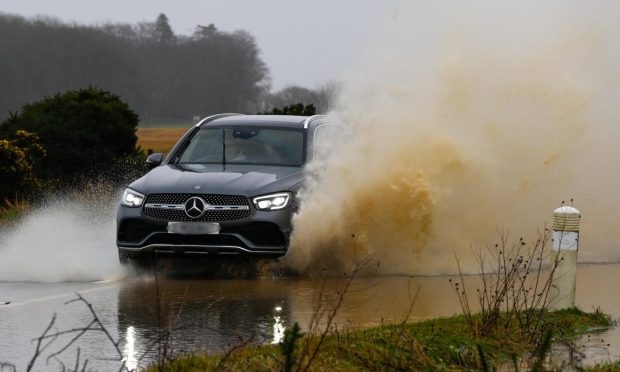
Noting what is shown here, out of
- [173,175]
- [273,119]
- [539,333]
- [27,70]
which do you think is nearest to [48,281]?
[173,175]

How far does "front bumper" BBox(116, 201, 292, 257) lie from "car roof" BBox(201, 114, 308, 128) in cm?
215

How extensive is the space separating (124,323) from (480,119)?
27.9ft

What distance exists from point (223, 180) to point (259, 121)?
215 centimetres

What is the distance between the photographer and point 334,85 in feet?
62.7

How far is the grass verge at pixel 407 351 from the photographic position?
26.2ft

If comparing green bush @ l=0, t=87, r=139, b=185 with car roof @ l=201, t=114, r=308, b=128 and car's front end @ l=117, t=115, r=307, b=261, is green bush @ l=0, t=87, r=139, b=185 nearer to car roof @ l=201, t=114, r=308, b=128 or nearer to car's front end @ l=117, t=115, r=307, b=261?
car roof @ l=201, t=114, r=308, b=128

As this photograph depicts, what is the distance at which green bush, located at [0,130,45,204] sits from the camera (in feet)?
91.2

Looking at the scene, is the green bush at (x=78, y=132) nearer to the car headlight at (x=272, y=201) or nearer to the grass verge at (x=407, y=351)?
the car headlight at (x=272, y=201)

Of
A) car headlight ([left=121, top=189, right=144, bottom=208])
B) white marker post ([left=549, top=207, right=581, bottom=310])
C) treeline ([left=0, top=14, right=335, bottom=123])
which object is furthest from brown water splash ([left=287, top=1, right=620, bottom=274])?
treeline ([left=0, top=14, right=335, bottom=123])

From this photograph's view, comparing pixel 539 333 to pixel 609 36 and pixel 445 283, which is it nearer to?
pixel 445 283

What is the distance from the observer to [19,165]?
91.7 ft

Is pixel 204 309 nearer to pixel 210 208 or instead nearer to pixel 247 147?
pixel 210 208

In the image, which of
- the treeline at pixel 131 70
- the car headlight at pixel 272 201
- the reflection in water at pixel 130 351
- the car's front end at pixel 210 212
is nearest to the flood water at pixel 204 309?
the reflection in water at pixel 130 351

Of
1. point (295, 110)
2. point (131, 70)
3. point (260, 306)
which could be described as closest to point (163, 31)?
point (131, 70)
